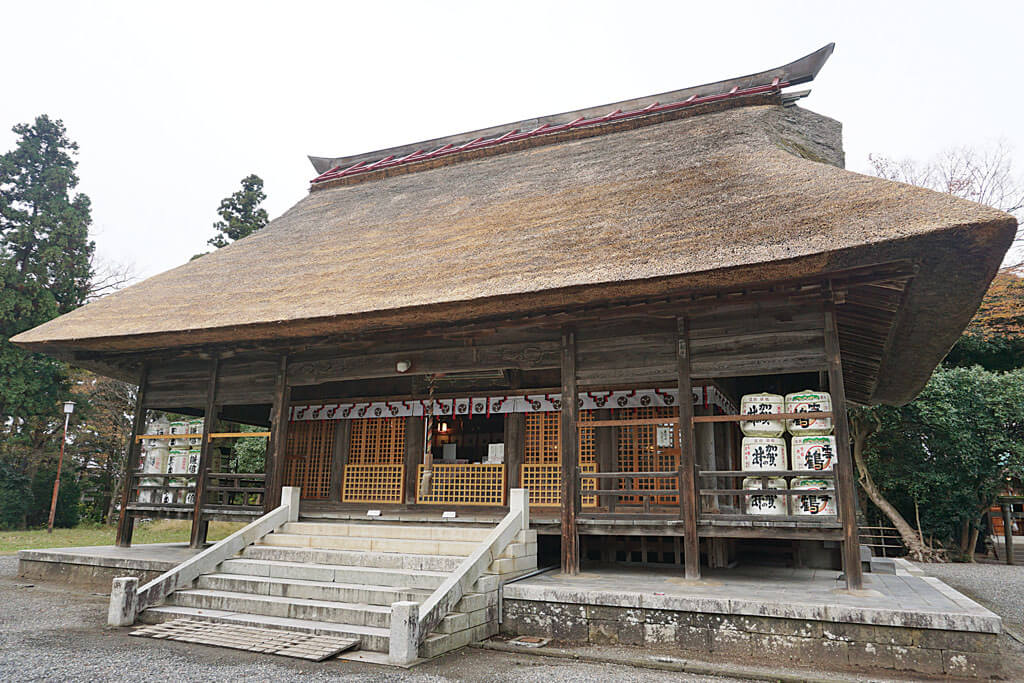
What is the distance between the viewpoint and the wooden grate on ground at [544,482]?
898 centimetres

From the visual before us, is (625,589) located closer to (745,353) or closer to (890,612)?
(890,612)

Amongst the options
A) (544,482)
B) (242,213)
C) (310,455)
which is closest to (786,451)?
(544,482)

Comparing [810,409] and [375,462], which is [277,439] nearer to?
[375,462]

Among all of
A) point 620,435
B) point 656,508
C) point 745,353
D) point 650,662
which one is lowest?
point 650,662

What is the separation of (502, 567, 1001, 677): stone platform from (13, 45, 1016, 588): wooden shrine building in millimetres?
706

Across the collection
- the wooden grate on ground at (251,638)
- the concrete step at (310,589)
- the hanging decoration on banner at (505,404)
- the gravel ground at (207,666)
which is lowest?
the gravel ground at (207,666)

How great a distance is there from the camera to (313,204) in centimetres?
1364

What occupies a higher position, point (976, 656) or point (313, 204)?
point (313, 204)

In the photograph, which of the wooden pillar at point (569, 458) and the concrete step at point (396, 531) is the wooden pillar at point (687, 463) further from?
the concrete step at point (396, 531)

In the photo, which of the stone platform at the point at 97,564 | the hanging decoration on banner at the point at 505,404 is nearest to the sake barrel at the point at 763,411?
the hanging decoration on banner at the point at 505,404

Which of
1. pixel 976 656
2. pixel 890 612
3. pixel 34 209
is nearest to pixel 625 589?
pixel 890 612

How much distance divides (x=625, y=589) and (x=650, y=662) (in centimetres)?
93

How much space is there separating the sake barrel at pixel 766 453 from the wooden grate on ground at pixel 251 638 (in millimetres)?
4410

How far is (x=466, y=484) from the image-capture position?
954cm
